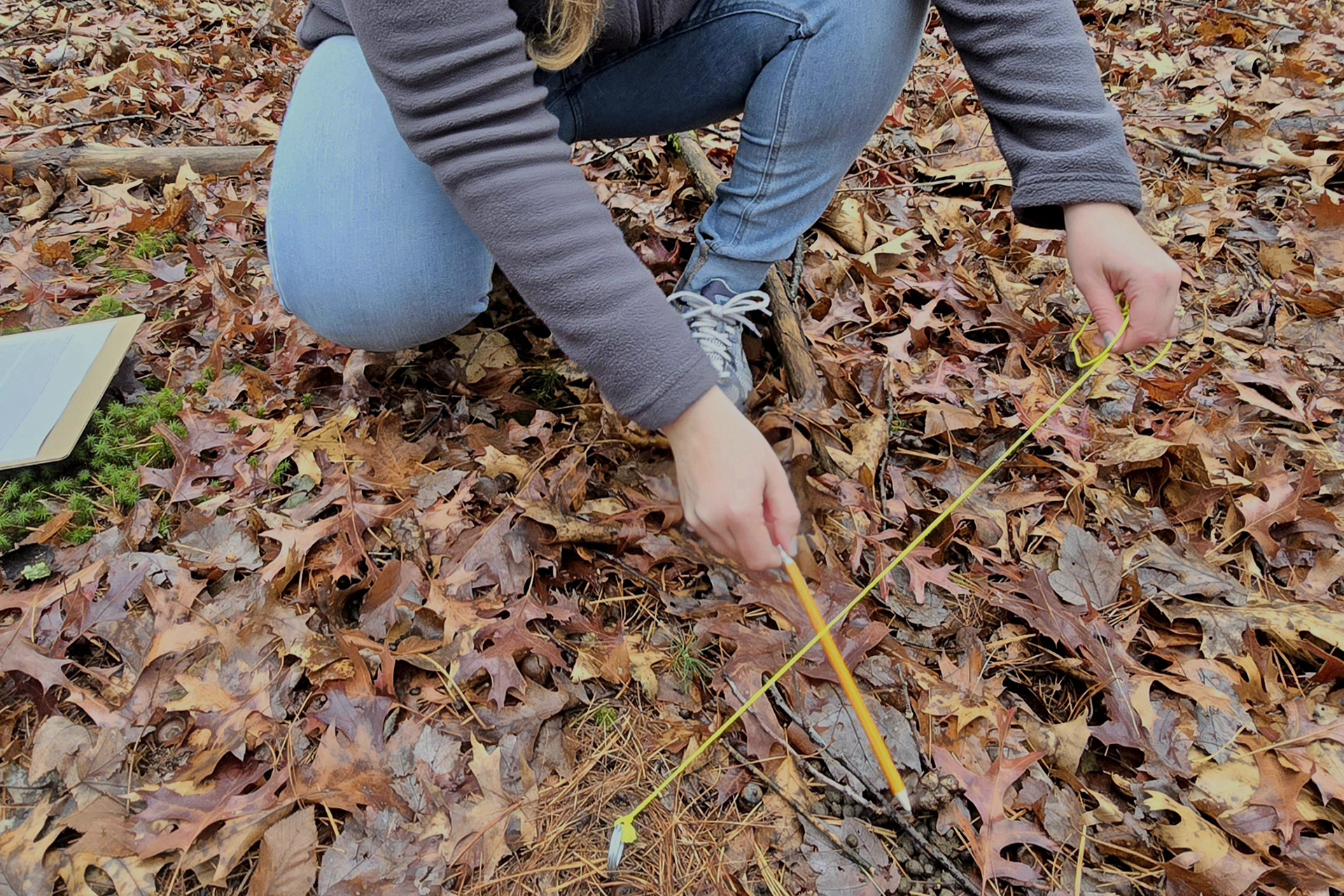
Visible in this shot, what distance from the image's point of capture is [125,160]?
256cm

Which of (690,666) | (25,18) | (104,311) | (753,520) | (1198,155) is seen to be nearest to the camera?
(753,520)

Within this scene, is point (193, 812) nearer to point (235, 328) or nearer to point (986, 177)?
point (235, 328)

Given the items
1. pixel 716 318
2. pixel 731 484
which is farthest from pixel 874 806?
pixel 716 318

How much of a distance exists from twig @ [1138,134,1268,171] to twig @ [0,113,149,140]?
3.69m

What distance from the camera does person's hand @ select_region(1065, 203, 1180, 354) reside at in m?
1.22

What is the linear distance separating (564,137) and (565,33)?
470mm

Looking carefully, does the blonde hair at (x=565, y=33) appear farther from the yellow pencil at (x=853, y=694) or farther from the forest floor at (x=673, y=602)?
the yellow pencil at (x=853, y=694)

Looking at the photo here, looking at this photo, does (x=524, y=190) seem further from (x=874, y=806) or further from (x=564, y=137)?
(x=874, y=806)

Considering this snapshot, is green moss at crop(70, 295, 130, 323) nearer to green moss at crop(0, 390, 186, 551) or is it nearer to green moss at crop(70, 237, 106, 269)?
green moss at crop(70, 237, 106, 269)

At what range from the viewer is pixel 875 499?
5.33ft

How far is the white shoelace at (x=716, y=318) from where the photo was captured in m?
1.68

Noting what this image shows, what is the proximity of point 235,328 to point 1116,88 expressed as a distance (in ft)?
10.5

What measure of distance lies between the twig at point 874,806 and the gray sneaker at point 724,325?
26.7 inches

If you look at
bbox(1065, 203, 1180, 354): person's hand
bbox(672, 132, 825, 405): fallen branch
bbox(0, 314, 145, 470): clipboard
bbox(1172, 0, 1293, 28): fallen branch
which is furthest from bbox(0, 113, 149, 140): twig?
bbox(1172, 0, 1293, 28): fallen branch
